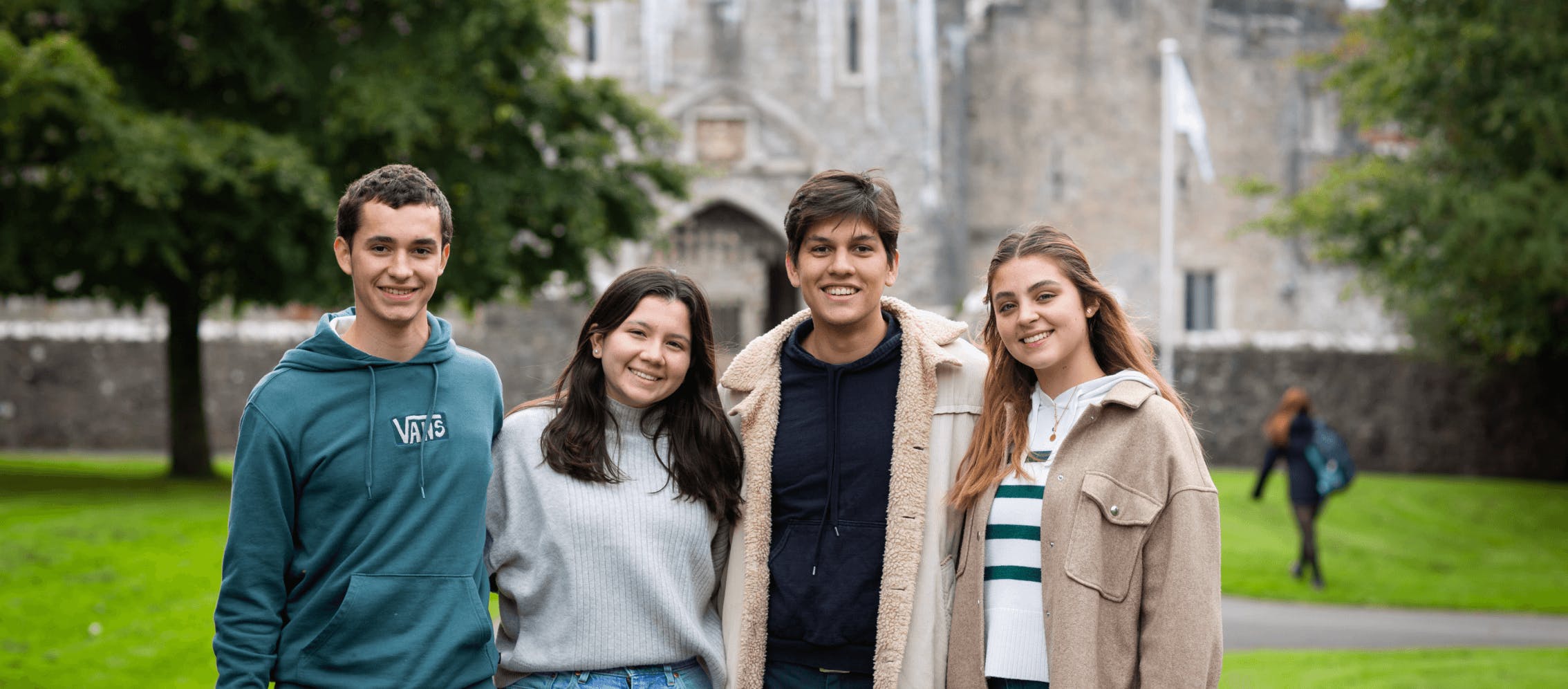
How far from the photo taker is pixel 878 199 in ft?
11.3

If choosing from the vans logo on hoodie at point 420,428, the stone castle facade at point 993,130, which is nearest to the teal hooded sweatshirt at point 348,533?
the vans logo on hoodie at point 420,428

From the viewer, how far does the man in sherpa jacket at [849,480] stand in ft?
11.0

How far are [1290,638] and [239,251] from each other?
35.9ft

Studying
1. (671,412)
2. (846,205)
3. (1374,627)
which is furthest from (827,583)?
(1374,627)

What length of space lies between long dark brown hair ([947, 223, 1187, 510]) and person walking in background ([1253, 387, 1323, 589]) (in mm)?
9682

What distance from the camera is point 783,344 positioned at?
371 cm

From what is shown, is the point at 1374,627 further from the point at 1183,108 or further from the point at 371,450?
the point at 1183,108

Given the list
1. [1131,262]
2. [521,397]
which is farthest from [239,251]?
[1131,262]

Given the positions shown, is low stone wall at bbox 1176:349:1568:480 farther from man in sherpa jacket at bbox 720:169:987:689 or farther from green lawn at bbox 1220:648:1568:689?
Answer: man in sherpa jacket at bbox 720:169:987:689

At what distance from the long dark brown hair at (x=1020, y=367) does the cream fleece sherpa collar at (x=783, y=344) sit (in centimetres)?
14

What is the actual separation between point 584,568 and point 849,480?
2.35ft

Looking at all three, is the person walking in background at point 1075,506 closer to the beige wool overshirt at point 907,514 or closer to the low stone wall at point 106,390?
the beige wool overshirt at point 907,514

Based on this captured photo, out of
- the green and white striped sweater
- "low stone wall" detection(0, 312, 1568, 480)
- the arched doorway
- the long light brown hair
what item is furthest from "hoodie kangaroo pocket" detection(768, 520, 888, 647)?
the arched doorway

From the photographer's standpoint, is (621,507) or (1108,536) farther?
(621,507)
